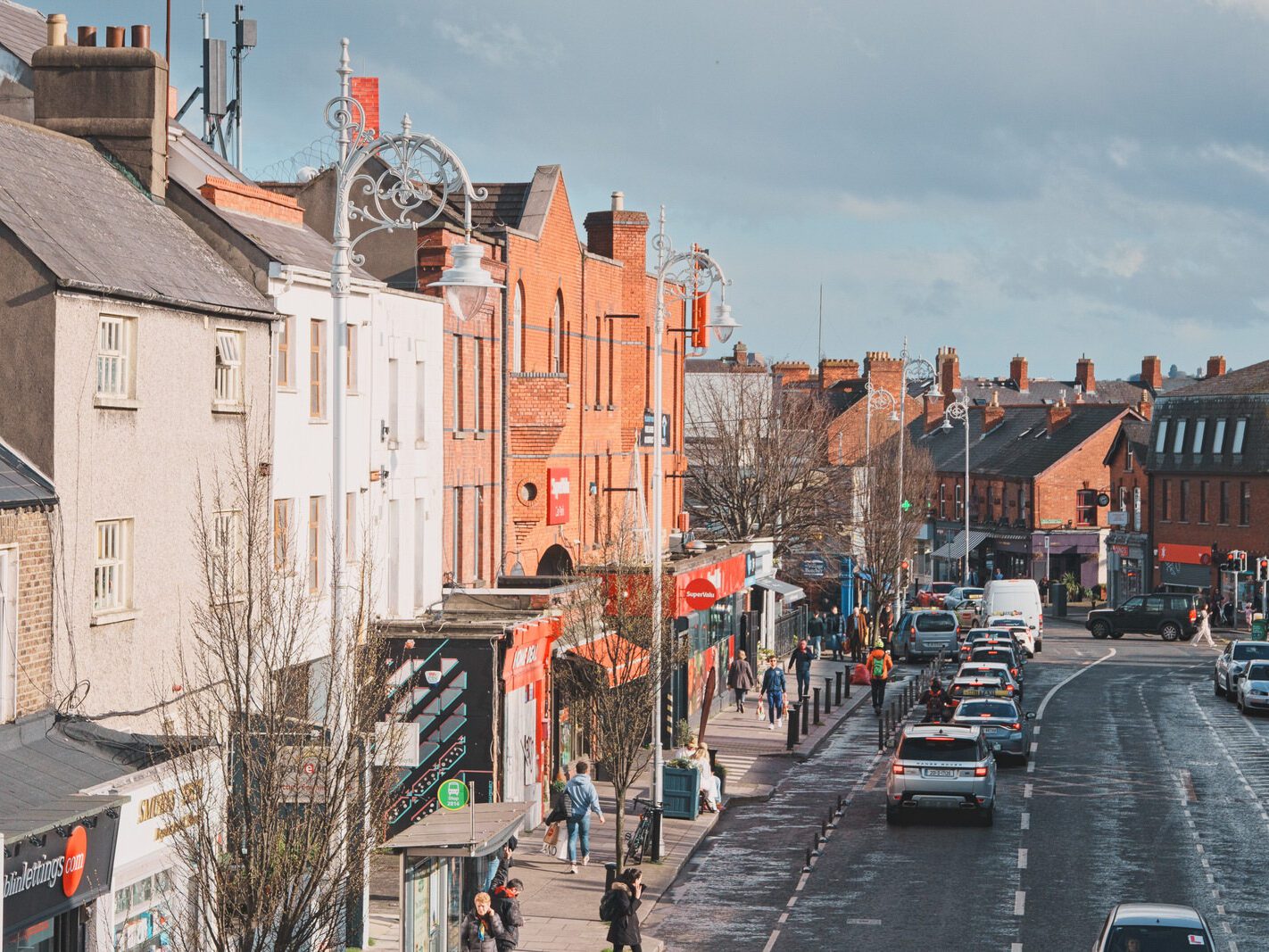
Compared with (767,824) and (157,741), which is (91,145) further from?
(767,824)

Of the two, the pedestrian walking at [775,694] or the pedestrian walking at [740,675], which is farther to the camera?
the pedestrian walking at [740,675]

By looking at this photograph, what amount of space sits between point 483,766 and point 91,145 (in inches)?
427

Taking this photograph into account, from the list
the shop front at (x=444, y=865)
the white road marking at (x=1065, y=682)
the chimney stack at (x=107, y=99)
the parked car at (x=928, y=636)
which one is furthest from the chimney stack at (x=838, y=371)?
the shop front at (x=444, y=865)

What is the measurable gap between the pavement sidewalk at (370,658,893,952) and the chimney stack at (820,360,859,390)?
254ft

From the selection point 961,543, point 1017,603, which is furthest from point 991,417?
point 1017,603

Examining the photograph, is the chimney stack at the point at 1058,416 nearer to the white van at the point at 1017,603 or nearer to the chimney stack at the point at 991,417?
the chimney stack at the point at 991,417

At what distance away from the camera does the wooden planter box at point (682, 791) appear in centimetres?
3117

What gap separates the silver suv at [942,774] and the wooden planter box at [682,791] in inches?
133

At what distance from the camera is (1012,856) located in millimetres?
27812

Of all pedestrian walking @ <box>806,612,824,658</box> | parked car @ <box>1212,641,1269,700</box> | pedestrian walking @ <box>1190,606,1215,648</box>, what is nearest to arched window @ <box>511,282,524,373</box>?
parked car @ <box>1212,641,1269,700</box>

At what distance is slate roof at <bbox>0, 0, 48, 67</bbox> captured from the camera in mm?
28875

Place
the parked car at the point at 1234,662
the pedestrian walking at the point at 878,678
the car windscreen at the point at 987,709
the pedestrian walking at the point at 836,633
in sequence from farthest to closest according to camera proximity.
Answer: the pedestrian walking at the point at 836,633 < the parked car at the point at 1234,662 < the pedestrian walking at the point at 878,678 < the car windscreen at the point at 987,709

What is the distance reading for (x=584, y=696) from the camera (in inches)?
1297

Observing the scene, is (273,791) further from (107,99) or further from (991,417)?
(991,417)
